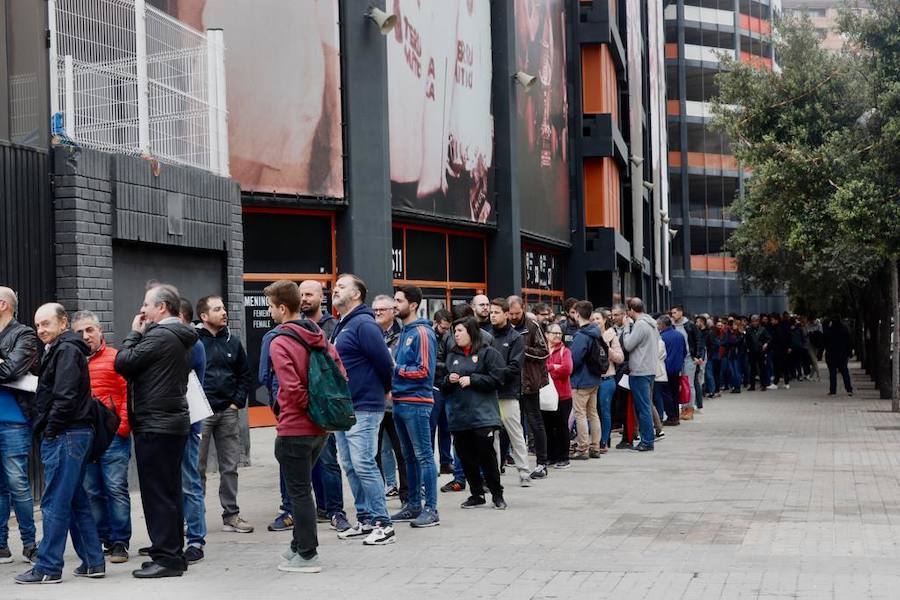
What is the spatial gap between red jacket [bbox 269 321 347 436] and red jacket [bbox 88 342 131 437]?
109cm

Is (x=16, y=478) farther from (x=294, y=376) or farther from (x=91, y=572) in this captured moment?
(x=294, y=376)

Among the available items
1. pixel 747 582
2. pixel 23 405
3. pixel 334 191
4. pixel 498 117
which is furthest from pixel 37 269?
pixel 498 117

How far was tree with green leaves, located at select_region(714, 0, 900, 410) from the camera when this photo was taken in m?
19.8

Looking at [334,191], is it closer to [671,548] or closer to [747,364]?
[671,548]

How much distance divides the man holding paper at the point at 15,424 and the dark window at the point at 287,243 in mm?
11068

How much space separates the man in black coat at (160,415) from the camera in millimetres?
8008

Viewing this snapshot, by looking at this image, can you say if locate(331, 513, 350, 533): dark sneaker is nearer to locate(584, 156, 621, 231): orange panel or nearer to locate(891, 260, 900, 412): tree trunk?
locate(891, 260, 900, 412): tree trunk

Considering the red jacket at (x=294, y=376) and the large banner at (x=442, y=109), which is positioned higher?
the large banner at (x=442, y=109)

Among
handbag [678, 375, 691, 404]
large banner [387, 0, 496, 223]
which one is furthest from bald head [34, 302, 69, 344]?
handbag [678, 375, 691, 404]

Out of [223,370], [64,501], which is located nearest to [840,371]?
[223,370]

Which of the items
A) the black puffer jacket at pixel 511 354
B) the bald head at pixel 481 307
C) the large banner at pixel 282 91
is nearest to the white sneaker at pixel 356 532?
the black puffer jacket at pixel 511 354

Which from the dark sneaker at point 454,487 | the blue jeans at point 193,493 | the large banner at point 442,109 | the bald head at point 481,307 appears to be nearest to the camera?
the blue jeans at point 193,493

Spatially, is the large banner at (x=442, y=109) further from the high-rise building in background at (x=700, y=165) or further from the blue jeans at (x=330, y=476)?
the high-rise building in background at (x=700, y=165)

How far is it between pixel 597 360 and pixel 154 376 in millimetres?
8012
